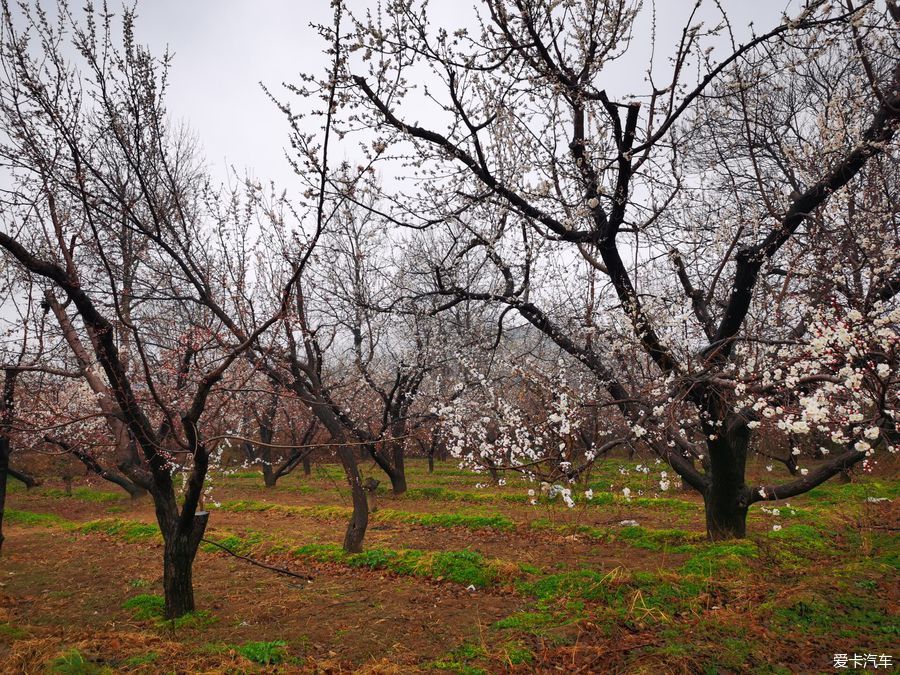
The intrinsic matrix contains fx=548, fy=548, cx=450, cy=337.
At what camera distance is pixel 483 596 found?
6.68m

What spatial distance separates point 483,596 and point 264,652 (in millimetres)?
2768

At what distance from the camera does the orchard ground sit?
4.52 m

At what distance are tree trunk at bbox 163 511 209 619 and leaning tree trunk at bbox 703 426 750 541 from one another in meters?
6.30

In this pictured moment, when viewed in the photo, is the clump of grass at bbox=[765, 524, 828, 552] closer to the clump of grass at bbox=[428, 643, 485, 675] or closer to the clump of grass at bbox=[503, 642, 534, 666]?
the clump of grass at bbox=[503, 642, 534, 666]

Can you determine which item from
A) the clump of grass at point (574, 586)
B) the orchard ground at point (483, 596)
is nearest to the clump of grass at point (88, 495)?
the orchard ground at point (483, 596)

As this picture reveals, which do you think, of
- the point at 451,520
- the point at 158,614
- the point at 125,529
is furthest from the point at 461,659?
the point at 125,529

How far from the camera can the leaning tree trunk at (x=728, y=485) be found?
7.20 m

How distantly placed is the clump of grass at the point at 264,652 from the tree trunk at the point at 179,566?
1358mm

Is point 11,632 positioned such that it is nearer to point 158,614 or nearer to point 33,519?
point 158,614

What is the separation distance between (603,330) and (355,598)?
5.18 meters

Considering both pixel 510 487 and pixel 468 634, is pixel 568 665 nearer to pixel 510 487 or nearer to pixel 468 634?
pixel 468 634

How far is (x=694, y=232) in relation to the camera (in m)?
8.17

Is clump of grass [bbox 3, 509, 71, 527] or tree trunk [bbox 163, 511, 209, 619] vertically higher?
tree trunk [bbox 163, 511, 209, 619]

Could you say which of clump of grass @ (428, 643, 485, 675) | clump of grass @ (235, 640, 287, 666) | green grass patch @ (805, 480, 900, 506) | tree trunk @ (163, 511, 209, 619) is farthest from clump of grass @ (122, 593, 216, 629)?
green grass patch @ (805, 480, 900, 506)
